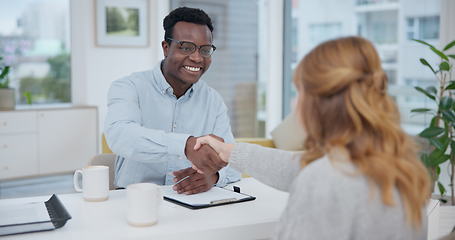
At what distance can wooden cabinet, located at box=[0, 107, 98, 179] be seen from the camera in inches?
198

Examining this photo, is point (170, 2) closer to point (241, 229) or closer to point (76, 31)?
point (76, 31)

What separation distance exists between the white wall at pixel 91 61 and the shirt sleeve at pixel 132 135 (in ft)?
12.0

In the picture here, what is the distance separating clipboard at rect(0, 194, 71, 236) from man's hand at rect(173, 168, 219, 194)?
1.32 feet

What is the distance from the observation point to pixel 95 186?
161 centimetres

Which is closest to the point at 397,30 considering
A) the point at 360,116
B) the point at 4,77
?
the point at 360,116

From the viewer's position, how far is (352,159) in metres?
1.00

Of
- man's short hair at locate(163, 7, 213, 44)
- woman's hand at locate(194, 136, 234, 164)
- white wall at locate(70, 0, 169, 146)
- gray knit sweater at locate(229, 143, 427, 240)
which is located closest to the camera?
gray knit sweater at locate(229, 143, 427, 240)

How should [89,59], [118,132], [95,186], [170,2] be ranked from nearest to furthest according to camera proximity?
[95,186] < [118,132] < [89,59] < [170,2]

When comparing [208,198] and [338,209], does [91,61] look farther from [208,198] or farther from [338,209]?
[338,209]

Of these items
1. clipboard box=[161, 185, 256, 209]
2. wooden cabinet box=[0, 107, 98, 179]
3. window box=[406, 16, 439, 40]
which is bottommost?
wooden cabinet box=[0, 107, 98, 179]

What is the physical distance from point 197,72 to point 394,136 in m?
1.29

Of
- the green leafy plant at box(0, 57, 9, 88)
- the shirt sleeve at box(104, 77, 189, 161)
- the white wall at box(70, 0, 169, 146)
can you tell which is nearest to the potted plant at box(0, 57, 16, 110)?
the green leafy plant at box(0, 57, 9, 88)

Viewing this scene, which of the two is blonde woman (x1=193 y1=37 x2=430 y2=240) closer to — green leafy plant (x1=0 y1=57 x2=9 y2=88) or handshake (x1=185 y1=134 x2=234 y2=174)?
handshake (x1=185 y1=134 x2=234 y2=174)

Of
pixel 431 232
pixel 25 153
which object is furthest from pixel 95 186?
pixel 25 153
